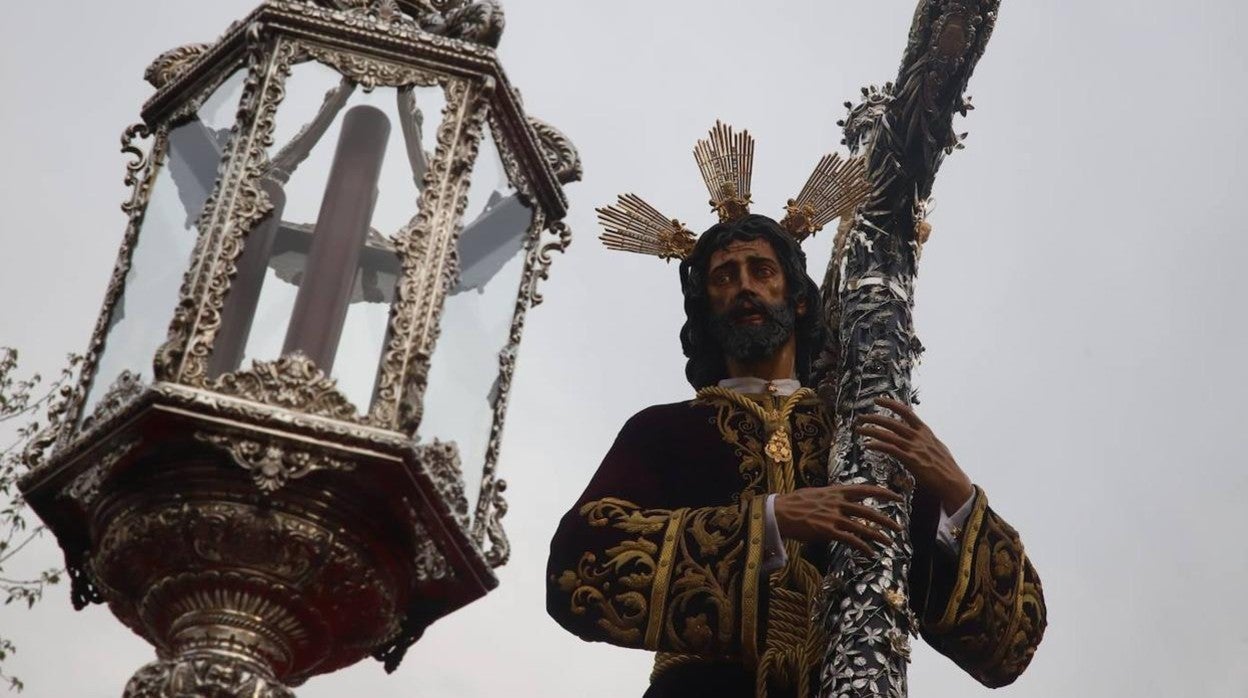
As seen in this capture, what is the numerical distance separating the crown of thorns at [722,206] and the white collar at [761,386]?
558 mm

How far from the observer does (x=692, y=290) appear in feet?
22.2

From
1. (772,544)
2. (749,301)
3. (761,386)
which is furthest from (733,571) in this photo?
(749,301)

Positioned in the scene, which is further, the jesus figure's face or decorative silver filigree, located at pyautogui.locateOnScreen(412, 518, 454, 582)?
the jesus figure's face

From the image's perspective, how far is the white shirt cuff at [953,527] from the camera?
5988 millimetres

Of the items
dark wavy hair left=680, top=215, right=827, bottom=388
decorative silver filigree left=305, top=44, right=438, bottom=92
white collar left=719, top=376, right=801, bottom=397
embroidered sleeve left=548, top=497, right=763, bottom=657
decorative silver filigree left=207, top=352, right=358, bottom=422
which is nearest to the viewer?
decorative silver filigree left=207, top=352, right=358, bottom=422

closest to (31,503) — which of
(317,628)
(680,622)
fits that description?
(317,628)

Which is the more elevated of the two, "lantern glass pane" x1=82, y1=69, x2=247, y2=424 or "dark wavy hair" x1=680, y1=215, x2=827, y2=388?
"dark wavy hair" x1=680, y1=215, x2=827, y2=388

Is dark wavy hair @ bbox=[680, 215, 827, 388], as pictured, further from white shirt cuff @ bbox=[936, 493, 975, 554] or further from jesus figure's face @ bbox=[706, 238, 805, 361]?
white shirt cuff @ bbox=[936, 493, 975, 554]

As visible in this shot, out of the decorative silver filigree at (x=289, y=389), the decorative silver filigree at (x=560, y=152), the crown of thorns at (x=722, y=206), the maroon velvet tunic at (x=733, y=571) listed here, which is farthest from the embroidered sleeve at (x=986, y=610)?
the decorative silver filigree at (x=289, y=389)

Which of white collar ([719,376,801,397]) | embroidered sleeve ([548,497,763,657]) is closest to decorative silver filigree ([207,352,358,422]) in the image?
embroidered sleeve ([548,497,763,657])

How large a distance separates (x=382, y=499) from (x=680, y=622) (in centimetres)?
211

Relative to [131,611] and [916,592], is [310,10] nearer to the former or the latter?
[131,611]

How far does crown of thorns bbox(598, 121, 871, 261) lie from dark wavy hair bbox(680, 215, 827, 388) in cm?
11

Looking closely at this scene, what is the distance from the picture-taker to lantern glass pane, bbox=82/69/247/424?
159 inches
